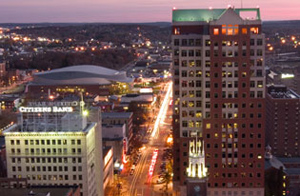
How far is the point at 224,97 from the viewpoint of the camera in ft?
240

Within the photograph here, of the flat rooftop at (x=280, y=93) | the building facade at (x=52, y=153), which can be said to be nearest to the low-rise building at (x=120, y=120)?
the flat rooftop at (x=280, y=93)

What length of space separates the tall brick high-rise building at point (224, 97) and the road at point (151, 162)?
55.0 feet

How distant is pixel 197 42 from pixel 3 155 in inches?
1662

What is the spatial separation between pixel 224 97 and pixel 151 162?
38.9 metres

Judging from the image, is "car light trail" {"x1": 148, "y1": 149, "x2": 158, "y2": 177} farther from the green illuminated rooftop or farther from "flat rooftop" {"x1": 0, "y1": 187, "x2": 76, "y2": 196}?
"flat rooftop" {"x1": 0, "y1": 187, "x2": 76, "y2": 196}

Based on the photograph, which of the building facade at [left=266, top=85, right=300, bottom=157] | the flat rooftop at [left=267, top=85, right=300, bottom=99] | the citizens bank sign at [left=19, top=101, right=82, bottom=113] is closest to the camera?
the citizens bank sign at [left=19, top=101, right=82, bottom=113]

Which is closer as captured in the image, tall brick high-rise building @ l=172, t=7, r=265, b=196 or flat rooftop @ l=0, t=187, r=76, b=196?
flat rooftop @ l=0, t=187, r=76, b=196

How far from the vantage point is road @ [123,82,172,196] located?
91.0m

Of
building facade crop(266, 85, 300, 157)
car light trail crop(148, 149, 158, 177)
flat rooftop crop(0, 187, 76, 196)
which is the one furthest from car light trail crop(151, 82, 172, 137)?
flat rooftop crop(0, 187, 76, 196)

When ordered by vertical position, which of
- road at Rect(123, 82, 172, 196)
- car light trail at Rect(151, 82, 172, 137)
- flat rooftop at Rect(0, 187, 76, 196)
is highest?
flat rooftop at Rect(0, 187, 76, 196)

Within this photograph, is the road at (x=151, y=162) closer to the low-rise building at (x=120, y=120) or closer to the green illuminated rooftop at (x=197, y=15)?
the low-rise building at (x=120, y=120)

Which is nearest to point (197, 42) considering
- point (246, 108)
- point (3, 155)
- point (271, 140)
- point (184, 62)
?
point (184, 62)

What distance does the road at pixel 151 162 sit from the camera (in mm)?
91019

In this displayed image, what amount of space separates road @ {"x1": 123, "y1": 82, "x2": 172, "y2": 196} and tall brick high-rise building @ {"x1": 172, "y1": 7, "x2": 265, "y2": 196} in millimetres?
16754
